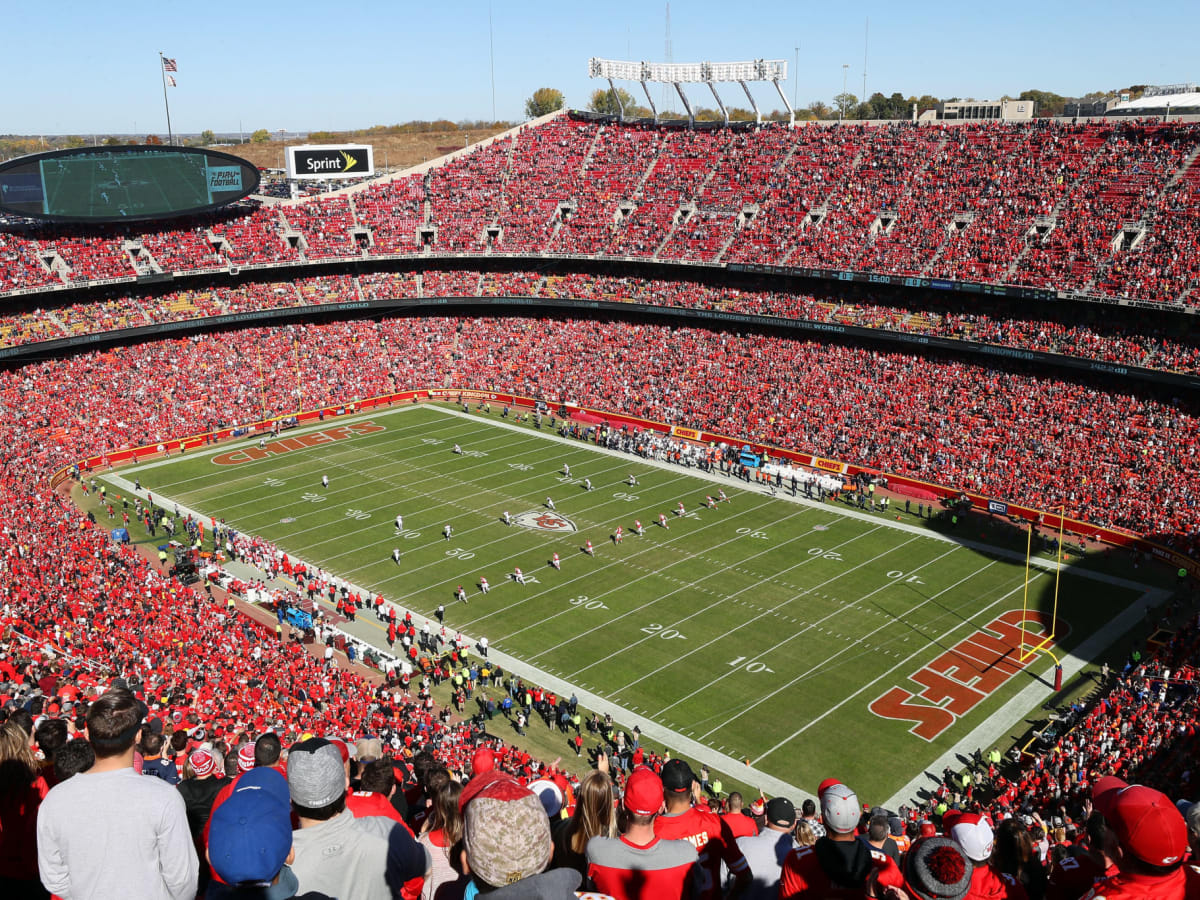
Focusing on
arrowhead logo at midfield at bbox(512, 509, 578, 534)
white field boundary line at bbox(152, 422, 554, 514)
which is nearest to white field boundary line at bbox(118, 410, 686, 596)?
white field boundary line at bbox(152, 422, 554, 514)

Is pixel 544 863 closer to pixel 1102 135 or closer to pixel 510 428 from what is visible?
pixel 510 428

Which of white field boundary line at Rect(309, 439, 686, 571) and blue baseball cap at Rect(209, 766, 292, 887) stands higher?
blue baseball cap at Rect(209, 766, 292, 887)

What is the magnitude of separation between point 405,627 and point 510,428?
24.3m

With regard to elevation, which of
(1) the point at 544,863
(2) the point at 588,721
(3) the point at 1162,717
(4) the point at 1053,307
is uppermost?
(1) the point at 544,863

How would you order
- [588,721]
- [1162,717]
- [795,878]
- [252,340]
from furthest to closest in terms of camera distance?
[252,340] < [588,721] < [1162,717] < [795,878]

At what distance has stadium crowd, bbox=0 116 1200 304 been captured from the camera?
4600cm

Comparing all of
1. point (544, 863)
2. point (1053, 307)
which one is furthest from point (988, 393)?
point (544, 863)

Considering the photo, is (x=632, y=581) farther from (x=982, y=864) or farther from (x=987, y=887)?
(x=987, y=887)

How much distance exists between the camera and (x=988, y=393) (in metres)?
45.1

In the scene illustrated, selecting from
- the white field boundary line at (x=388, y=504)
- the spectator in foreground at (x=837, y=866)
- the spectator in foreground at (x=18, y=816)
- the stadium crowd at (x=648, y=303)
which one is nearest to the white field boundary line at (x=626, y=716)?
the white field boundary line at (x=388, y=504)

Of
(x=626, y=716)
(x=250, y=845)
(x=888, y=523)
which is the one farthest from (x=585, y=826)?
(x=888, y=523)

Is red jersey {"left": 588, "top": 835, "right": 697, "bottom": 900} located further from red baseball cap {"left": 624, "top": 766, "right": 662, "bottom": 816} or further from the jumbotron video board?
the jumbotron video board

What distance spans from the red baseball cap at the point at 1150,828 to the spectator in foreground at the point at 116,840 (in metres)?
4.38

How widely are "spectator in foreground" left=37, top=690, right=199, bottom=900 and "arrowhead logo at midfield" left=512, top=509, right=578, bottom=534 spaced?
114 feet
